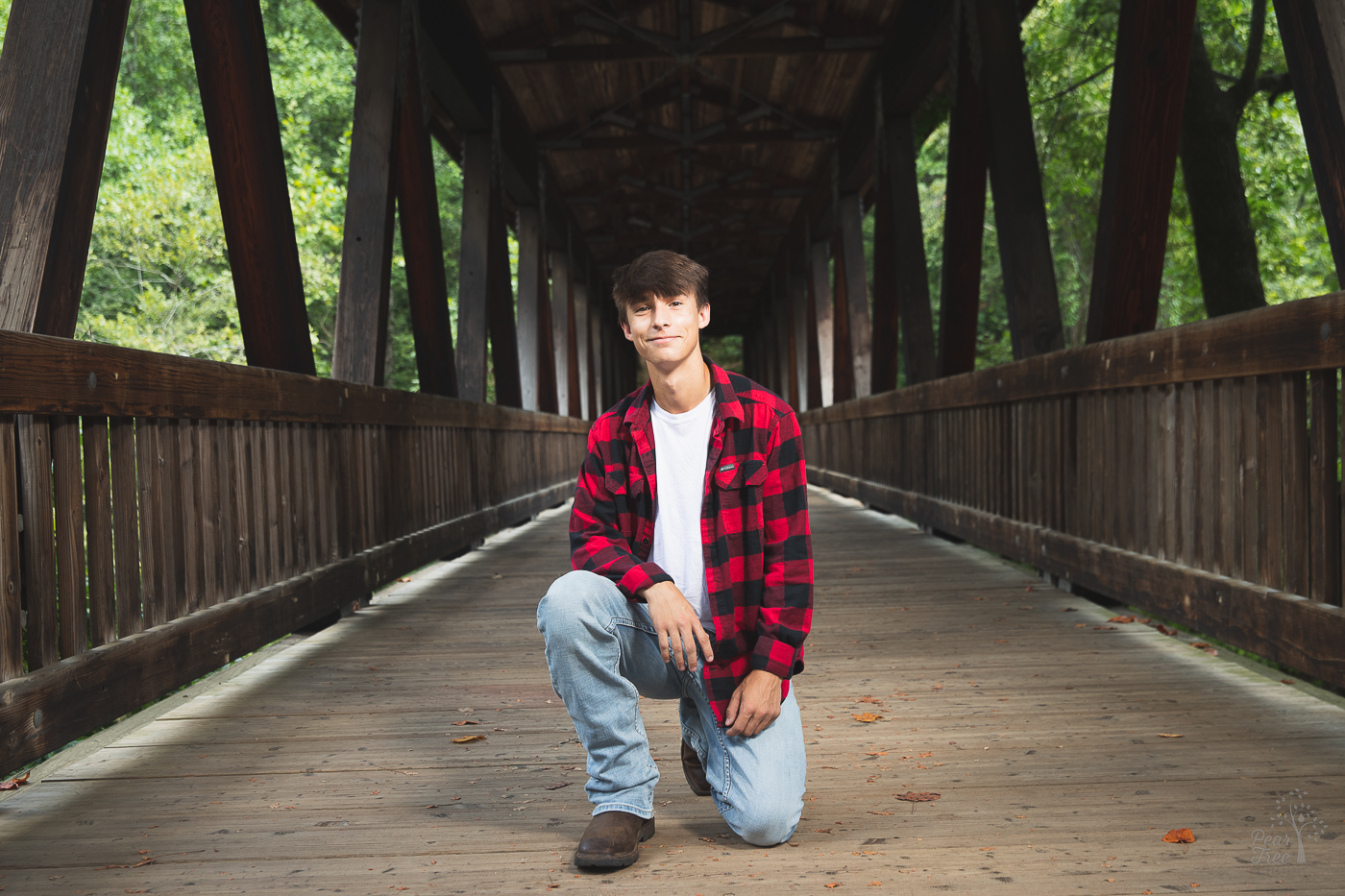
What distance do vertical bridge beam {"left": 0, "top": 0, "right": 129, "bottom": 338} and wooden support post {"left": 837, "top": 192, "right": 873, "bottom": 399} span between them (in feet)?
27.5

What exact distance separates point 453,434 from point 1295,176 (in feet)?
30.6

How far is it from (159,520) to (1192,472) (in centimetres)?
294

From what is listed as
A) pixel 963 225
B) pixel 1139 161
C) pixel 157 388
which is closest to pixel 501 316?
pixel 963 225

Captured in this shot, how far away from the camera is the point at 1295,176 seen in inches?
428

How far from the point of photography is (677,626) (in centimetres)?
183

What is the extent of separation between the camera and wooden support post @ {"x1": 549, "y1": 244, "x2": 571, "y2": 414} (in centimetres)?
1416

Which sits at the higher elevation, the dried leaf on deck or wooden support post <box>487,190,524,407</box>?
wooden support post <box>487,190,524,407</box>

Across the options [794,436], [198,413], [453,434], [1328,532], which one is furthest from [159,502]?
[453,434]

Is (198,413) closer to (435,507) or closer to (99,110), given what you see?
(99,110)

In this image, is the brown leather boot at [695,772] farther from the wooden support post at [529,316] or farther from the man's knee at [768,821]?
the wooden support post at [529,316]

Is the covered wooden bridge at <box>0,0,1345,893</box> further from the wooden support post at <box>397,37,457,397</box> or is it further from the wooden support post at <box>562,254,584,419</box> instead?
the wooden support post at <box>562,254,584,419</box>

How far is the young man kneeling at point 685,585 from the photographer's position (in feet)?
6.10

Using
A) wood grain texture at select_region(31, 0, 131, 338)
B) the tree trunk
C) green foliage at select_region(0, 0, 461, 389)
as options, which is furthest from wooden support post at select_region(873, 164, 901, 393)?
green foliage at select_region(0, 0, 461, 389)

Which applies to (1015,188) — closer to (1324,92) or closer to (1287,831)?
(1324,92)
